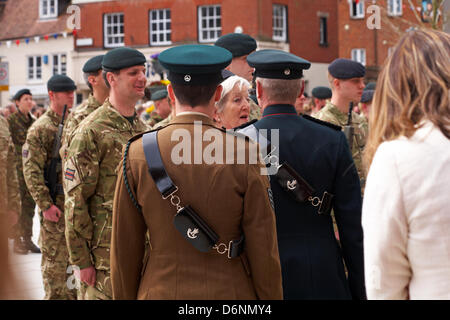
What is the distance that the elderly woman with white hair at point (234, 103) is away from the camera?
4.50 meters

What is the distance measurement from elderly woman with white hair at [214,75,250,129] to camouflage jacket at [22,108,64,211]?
312cm

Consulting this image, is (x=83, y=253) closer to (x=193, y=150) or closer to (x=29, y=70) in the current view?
(x=193, y=150)

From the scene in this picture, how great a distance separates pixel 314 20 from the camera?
1503 inches

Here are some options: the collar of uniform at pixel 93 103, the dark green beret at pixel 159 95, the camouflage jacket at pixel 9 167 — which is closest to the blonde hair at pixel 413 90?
the collar of uniform at pixel 93 103

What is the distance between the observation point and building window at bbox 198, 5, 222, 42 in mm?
36094

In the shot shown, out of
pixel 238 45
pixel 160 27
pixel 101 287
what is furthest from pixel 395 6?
pixel 101 287

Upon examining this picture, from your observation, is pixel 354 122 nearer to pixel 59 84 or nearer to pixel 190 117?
pixel 59 84

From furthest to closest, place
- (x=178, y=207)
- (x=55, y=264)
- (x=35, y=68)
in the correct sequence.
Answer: (x=35, y=68) < (x=55, y=264) < (x=178, y=207)

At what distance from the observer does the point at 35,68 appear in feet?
135

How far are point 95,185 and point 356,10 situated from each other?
35554 millimetres

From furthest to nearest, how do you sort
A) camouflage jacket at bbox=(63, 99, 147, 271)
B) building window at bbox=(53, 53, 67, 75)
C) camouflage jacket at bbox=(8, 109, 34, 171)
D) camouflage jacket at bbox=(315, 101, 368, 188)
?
building window at bbox=(53, 53, 67, 75)
camouflage jacket at bbox=(8, 109, 34, 171)
camouflage jacket at bbox=(315, 101, 368, 188)
camouflage jacket at bbox=(63, 99, 147, 271)

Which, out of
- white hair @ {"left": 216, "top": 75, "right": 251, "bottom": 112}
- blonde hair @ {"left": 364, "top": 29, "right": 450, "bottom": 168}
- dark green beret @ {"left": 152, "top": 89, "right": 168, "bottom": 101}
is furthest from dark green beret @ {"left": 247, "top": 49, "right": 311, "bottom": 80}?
dark green beret @ {"left": 152, "top": 89, "right": 168, "bottom": 101}

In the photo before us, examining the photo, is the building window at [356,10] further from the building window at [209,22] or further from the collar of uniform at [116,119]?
the collar of uniform at [116,119]

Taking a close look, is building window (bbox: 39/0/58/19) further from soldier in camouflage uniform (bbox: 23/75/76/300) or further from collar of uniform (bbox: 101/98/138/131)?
collar of uniform (bbox: 101/98/138/131)
